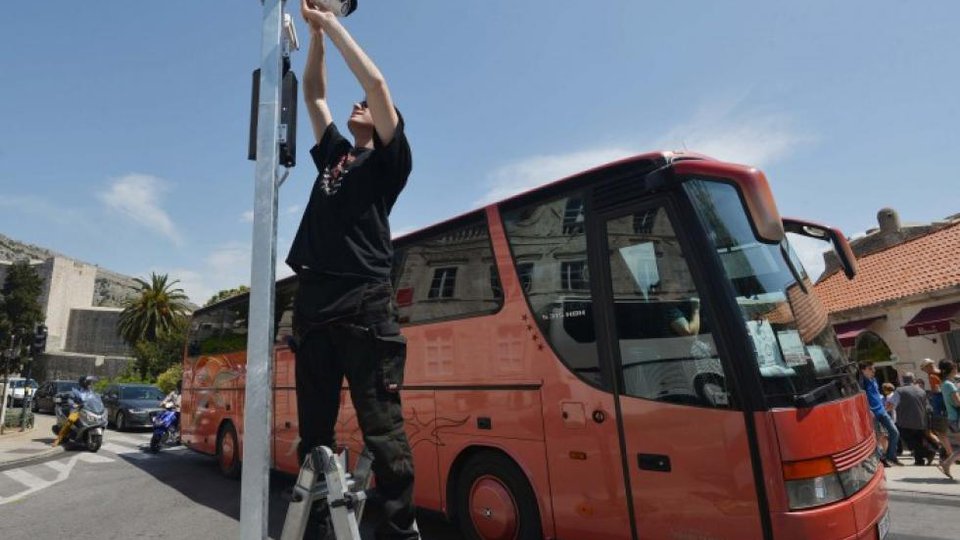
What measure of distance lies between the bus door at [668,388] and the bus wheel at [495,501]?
1.03 m

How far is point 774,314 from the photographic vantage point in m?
3.64

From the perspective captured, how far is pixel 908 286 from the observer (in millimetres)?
16266

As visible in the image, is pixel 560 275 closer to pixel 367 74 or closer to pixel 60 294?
pixel 367 74

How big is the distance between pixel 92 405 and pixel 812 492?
51.1 feet

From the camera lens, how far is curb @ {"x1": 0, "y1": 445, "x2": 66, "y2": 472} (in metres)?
11.4

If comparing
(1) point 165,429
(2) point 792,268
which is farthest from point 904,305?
(1) point 165,429

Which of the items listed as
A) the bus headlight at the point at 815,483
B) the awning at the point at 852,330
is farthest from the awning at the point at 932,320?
the bus headlight at the point at 815,483

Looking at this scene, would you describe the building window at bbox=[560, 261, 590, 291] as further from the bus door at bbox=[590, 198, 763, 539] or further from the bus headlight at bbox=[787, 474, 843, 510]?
the bus headlight at bbox=[787, 474, 843, 510]

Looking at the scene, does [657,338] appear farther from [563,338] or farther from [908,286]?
[908,286]

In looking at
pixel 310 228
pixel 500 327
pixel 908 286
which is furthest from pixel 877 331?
pixel 310 228

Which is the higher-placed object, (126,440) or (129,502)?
(126,440)

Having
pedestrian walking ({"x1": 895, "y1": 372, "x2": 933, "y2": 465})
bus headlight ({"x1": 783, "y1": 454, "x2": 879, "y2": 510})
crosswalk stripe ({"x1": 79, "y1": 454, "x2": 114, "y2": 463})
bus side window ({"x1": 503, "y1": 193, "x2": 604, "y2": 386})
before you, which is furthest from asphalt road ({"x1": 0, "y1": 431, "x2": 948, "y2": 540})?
pedestrian walking ({"x1": 895, "y1": 372, "x2": 933, "y2": 465})

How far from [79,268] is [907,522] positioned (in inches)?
3119

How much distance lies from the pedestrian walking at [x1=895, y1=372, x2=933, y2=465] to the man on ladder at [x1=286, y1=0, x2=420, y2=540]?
11.9m
